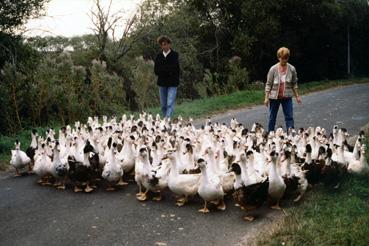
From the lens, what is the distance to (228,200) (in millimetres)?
6812

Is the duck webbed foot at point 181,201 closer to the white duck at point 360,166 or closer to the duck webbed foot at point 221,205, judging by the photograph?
the duck webbed foot at point 221,205

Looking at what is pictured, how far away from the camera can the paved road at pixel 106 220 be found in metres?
5.58

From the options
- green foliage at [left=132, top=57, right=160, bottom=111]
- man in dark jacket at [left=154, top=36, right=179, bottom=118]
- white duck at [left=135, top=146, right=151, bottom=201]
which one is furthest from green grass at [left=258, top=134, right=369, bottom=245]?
green foliage at [left=132, top=57, right=160, bottom=111]

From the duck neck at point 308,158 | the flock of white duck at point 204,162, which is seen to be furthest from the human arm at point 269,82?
the duck neck at point 308,158

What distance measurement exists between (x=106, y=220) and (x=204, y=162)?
1.52m

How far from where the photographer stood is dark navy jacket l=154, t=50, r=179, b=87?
11.5 meters

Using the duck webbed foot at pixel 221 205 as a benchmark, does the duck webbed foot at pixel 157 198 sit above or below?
above

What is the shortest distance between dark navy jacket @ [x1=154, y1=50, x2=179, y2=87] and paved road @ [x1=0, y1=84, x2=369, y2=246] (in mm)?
4419

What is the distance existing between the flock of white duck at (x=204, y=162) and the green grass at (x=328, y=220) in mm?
369

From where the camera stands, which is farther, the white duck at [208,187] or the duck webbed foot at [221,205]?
the duck webbed foot at [221,205]

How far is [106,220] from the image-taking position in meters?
6.24

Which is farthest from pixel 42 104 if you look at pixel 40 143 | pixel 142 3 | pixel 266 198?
pixel 142 3

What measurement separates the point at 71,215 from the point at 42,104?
705 centimetres

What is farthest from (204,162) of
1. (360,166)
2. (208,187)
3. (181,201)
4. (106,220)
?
(360,166)
